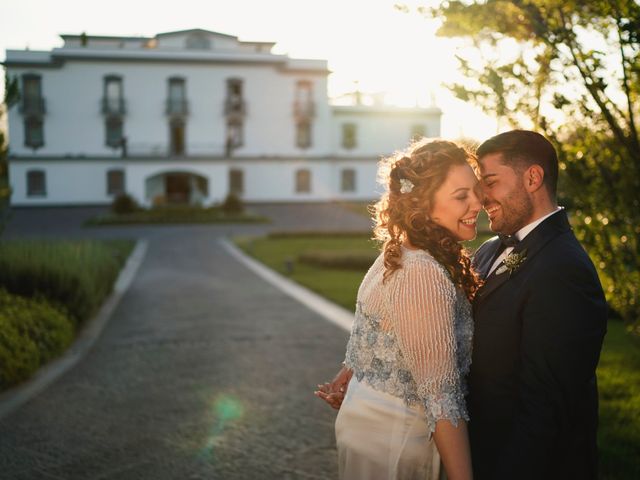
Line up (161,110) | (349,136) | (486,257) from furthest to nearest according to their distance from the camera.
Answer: (349,136)
(161,110)
(486,257)

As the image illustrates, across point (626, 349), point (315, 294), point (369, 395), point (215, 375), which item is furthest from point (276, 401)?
point (315, 294)

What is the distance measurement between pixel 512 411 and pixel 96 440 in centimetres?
406

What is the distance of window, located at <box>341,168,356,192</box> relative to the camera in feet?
176

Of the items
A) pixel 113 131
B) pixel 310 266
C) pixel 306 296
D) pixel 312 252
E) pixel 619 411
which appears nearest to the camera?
pixel 619 411

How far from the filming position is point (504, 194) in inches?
104

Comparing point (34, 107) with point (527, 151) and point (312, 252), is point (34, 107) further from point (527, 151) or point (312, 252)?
point (527, 151)

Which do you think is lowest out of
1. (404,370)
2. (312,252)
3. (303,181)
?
(312,252)

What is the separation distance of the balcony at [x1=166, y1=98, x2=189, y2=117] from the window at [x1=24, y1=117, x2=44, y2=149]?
9071 mm

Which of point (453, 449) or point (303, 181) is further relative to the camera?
point (303, 181)

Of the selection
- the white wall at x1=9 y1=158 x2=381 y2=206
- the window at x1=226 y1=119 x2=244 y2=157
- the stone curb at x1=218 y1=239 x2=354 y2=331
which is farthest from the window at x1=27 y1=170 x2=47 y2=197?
the stone curb at x1=218 y1=239 x2=354 y2=331

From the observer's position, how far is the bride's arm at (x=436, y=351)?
2.30m

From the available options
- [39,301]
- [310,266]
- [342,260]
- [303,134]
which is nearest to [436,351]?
[39,301]

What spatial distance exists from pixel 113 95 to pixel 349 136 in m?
18.5

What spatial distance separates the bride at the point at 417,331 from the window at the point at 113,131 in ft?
160
